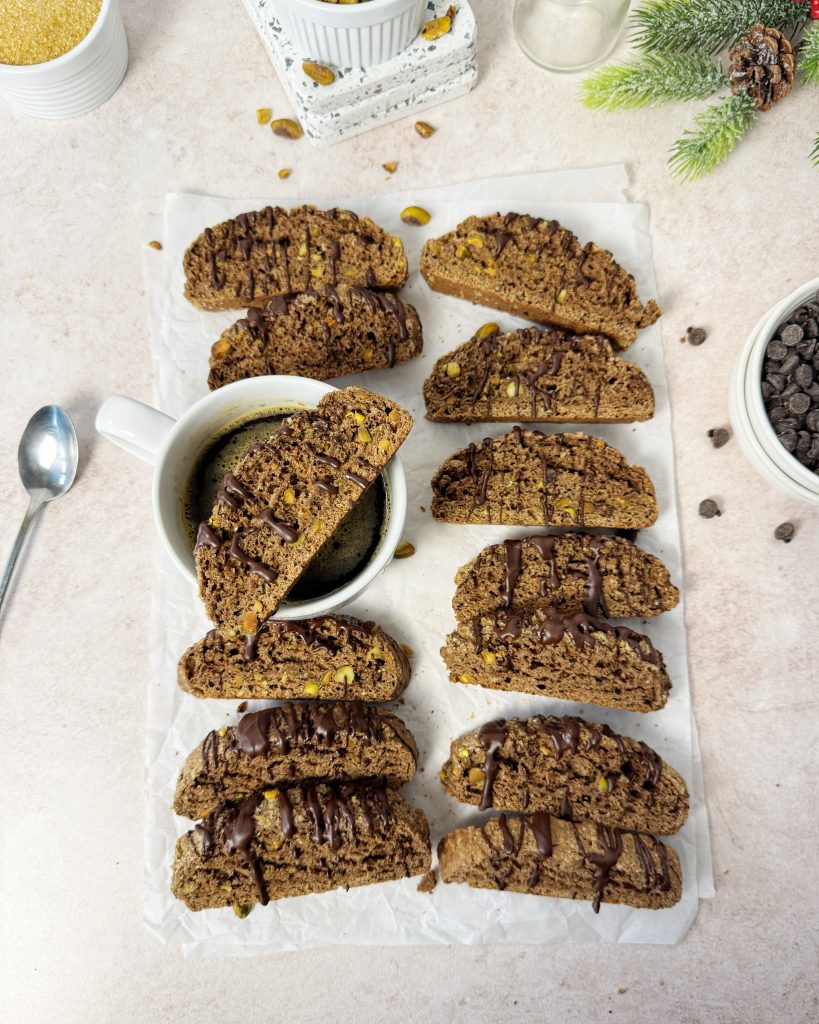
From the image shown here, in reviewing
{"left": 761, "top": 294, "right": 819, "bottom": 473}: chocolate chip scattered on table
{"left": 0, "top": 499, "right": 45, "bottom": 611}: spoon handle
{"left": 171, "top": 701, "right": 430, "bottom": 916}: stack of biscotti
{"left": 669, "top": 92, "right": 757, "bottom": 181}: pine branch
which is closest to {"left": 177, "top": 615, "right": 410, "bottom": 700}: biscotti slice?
{"left": 171, "top": 701, "right": 430, "bottom": 916}: stack of biscotti

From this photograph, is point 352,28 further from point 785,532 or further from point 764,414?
point 785,532

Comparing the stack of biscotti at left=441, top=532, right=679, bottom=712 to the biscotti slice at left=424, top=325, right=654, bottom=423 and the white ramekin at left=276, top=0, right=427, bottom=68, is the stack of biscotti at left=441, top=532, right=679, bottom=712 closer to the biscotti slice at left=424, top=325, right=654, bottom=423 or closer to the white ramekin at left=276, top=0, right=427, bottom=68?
the biscotti slice at left=424, top=325, right=654, bottom=423

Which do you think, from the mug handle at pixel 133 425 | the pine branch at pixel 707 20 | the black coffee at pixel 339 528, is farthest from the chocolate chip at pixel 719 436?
the mug handle at pixel 133 425

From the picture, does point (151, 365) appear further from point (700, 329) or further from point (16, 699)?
point (700, 329)

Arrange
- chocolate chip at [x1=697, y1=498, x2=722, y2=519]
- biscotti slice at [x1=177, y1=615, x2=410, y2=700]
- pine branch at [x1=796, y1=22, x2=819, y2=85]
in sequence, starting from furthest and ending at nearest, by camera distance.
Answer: chocolate chip at [x1=697, y1=498, x2=722, y2=519] < biscotti slice at [x1=177, y1=615, x2=410, y2=700] < pine branch at [x1=796, y1=22, x2=819, y2=85]

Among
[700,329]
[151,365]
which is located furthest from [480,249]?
[151,365]
